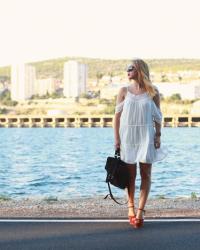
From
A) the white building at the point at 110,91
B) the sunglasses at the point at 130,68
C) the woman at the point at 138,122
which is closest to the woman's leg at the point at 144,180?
the woman at the point at 138,122

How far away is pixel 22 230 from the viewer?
6.64 metres

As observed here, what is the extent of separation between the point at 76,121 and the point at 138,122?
141 m

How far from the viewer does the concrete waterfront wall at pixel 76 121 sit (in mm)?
145375

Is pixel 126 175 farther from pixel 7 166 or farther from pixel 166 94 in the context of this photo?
pixel 166 94

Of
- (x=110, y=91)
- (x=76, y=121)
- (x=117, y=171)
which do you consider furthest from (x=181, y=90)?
(x=117, y=171)

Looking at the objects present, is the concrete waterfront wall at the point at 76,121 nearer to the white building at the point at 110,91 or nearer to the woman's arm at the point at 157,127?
the white building at the point at 110,91

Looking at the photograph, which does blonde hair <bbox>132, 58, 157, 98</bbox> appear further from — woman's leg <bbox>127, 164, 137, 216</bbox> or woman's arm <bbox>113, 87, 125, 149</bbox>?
woman's leg <bbox>127, 164, 137, 216</bbox>

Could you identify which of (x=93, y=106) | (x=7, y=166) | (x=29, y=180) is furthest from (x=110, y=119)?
(x=29, y=180)

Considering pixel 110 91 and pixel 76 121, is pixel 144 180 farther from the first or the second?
pixel 110 91

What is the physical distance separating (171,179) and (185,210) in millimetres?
20331

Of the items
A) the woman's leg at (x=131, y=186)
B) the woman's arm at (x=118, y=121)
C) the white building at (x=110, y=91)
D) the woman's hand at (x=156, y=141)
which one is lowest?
the white building at (x=110, y=91)

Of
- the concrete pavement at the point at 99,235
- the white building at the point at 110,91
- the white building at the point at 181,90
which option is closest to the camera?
the concrete pavement at the point at 99,235

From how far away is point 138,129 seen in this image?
22.7 ft

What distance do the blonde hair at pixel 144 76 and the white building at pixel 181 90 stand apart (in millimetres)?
173465
